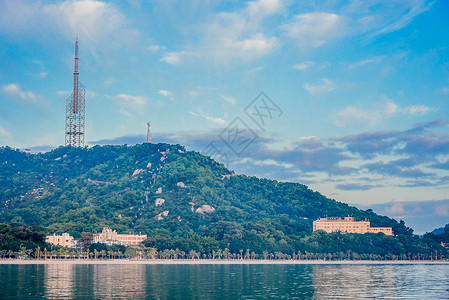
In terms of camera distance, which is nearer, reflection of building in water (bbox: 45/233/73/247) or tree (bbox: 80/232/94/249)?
tree (bbox: 80/232/94/249)

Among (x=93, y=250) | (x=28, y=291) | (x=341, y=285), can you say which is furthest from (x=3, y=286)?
(x=93, y=250)

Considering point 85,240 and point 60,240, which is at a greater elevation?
point 85,240

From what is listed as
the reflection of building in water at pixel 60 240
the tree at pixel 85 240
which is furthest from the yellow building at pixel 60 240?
the tree at pixel 85 240

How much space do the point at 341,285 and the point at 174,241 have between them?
11008cm

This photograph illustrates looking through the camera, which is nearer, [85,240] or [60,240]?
[85,240]

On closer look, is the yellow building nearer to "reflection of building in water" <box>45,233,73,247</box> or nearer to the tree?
"reflection of building in water" <box>45,233,73,247</box>

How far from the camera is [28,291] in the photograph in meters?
67.3

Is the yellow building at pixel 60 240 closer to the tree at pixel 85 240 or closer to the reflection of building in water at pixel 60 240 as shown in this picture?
the reflection of building in water at pixel 60 240

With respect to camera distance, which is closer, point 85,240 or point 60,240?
point 85,240

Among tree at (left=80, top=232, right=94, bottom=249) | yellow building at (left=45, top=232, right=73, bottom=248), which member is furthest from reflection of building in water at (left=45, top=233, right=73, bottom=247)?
tree at (left=80, top=232, right=94, bottom=249)

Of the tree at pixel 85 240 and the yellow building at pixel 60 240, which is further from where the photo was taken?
the yellow building at pixel 60 240

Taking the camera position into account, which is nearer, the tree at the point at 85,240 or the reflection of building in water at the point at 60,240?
the tree at the point at 85,240

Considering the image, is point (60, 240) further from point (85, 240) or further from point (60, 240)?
point (85, 240)

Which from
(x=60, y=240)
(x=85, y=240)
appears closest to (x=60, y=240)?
(x=60, y=240)
